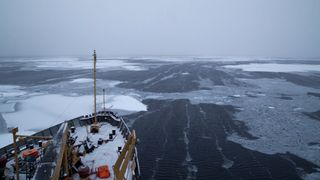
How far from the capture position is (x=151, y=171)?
13031mm

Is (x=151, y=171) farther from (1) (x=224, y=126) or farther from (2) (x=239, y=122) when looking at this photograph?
(2) (x=239, y=122)

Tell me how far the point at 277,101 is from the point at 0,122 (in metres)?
26.5

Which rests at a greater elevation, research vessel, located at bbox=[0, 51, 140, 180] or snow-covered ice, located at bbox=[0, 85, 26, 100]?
research vessel, located at bbox=[0, 51, 140, 180]

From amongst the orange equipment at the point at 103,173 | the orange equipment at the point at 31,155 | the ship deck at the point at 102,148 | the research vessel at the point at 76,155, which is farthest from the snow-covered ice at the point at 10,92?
the orange equipment at the point at 103,173

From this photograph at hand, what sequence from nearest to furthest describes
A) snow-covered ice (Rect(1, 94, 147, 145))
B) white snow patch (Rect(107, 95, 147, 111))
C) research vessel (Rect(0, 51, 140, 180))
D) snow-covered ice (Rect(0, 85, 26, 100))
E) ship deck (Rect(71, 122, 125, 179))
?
research vessel (Rect(0, 51, 140, 180)), ship deck (Rect(71, 122, 125, 179)), snow-covered ice (Rect(1, 94, 147, 145)), white snow patch (Rect(107, 95, 147, 111)), snow-covered ice (Rect(0, 85, 26, 100))

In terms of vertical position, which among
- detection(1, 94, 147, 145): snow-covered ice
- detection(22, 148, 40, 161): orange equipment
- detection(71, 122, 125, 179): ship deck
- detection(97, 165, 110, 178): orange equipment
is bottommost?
detection(1, 94, 147, 145): snow-covered ice

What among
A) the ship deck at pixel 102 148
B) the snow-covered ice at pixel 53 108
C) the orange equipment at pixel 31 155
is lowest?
the snow-covered ice at pixel 53 108

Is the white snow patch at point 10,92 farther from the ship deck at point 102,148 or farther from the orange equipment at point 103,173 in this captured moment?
the orange equipment at point 103,173

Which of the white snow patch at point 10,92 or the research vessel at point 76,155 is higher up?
the research vessel at point 76,155

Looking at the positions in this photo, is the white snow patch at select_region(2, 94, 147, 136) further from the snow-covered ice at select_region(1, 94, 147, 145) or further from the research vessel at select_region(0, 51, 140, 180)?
the research vessel at select_region(0, 51, 140, 180)

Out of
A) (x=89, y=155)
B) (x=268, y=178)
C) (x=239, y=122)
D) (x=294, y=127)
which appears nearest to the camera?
(x=89, y=155)


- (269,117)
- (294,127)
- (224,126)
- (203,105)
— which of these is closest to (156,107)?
(203,105)

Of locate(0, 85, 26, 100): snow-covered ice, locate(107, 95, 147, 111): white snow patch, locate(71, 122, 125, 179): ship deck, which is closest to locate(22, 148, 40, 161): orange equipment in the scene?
locate(71, 122, 125, 179): ship deck

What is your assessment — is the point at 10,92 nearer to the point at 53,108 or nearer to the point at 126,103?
the point at 53,108
